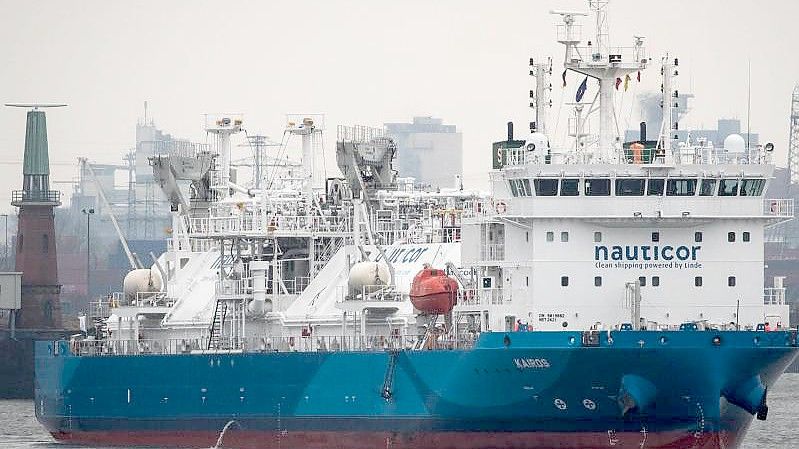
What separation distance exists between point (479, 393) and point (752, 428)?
2206cm

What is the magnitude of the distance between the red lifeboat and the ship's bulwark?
1369mm

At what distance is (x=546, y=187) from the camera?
58.6 meters

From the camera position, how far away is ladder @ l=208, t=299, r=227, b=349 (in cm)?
6894

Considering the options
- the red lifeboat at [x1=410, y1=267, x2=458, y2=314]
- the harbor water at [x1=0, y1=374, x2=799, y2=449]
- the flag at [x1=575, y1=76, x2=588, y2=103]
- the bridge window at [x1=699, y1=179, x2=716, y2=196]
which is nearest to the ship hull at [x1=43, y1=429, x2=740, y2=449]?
the red lifeboat at [x1=410, y1=267, x2=458, y2=314]

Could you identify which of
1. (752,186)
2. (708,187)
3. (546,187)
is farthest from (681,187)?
(546,187)

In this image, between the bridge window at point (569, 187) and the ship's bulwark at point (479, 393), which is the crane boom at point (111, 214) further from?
the bridge window at point (569, 187)

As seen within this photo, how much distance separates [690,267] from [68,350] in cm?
2491

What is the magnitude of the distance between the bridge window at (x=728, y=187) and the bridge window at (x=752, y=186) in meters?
0.22

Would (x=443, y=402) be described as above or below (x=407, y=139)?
below

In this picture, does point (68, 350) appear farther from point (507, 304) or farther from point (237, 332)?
point (507, 304)

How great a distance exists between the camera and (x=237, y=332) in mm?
69562

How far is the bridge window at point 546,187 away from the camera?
58478mm

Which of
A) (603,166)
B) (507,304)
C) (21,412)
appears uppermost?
(603,166)

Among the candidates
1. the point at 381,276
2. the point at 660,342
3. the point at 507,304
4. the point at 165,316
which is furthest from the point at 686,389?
the point at 165,316
